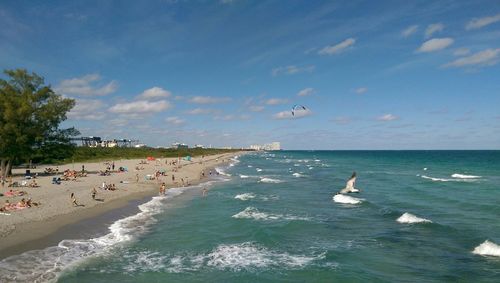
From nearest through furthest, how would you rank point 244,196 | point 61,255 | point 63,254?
point 61,255 < point 63,254 < point 244,196

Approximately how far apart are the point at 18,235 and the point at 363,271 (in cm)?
1819

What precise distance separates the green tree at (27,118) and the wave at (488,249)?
4692cm

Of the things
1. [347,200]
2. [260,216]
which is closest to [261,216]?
[260,216]

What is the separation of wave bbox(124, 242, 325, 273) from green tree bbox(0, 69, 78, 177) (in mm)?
35239

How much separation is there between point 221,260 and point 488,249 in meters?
13.6

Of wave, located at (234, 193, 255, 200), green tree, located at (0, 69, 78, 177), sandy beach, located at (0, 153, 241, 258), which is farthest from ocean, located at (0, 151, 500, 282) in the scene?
green tree, located at (0, 69, 78, 177)

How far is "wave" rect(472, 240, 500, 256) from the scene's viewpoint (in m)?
19.5

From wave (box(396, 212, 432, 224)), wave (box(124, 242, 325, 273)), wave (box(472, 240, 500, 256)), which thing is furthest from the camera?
wave (box(396, 212, 432, 224))

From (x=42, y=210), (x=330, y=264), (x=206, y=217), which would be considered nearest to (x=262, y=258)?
(x=330, y=264)

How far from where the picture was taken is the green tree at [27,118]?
1807 inches

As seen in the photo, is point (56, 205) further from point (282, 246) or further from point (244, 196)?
point (282, 246)

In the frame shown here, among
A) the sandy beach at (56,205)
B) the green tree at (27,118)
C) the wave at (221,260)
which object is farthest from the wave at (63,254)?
the green tree at (27,118)

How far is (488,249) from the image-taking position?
19.8 metres

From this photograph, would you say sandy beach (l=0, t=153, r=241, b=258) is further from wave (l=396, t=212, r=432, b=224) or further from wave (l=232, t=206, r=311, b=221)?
wave (l=396, t=212, r=432, b=224)
